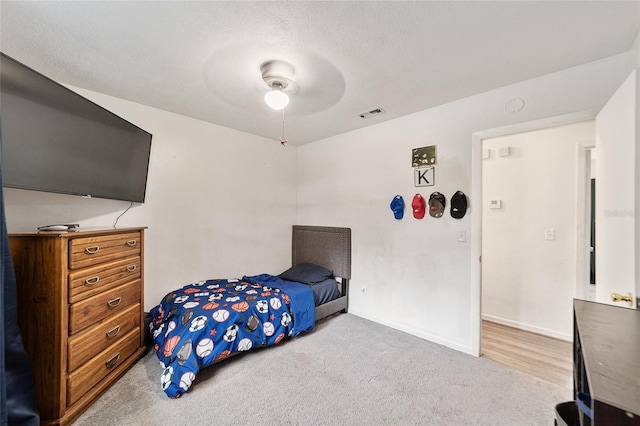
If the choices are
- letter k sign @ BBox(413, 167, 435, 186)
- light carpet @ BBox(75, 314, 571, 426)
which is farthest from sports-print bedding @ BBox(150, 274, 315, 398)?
letter k sign @ BBox(413, 167, 435, 186)

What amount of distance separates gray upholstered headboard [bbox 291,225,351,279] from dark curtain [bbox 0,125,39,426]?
2.84 metres

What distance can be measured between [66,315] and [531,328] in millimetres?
4385

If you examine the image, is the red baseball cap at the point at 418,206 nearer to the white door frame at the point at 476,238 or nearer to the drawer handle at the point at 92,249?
the white door frame at the point at 476,238

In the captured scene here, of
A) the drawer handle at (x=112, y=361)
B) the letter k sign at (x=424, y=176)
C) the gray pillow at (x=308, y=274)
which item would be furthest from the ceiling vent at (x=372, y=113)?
the drawer handle at (x=112, y=361)

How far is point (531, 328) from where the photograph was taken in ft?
9.80

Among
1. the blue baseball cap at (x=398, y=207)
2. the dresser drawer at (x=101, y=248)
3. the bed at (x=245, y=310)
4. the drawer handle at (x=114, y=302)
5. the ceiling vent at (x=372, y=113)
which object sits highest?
the ceiling vent at (x=372, y=113)

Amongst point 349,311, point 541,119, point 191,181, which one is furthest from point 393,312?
point 191,181

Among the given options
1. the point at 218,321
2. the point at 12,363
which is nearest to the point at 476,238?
the point at 218,321

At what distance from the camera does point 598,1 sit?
1352mm

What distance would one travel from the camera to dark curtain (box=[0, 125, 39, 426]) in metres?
1.32

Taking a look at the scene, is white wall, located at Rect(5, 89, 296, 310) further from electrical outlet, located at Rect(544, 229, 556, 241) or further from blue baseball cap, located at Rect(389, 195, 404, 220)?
electrical outlet, located at Rect(544, 229, 556, 241)

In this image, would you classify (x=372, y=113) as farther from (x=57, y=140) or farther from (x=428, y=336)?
(x=57, y=140)

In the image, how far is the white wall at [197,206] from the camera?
238 centimetres

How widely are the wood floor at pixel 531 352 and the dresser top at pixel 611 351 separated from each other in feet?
4.35
